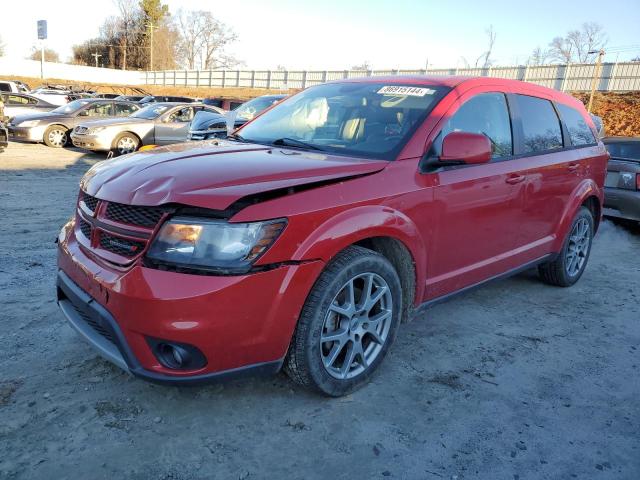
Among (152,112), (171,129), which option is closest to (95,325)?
(171,129)

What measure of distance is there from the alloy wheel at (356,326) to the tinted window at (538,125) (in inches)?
72.7

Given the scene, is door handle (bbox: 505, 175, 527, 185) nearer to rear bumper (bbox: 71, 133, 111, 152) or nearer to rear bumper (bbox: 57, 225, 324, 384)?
rear bumper (bbox: 57, 225, 324, 384)

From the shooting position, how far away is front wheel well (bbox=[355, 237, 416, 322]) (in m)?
2.95

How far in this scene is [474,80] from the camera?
3.59 meters

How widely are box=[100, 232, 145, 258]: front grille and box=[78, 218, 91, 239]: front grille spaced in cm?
19

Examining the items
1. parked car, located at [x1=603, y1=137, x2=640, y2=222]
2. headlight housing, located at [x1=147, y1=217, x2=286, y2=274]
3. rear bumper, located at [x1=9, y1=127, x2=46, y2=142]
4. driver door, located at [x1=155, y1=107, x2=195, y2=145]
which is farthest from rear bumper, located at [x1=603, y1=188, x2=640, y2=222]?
rear bumper, located at [x1=9, y1=127, x2=46, y2=142]

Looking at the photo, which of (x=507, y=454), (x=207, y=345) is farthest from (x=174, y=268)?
(x=507, y=454)

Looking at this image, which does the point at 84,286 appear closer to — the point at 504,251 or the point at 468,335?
the point at 468,335

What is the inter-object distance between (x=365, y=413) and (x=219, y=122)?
626cm

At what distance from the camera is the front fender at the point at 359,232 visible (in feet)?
8.08

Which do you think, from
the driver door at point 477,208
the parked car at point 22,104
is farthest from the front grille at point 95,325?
the parked car at point 22,104

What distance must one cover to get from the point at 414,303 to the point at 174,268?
1549mm

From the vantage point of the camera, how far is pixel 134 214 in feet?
7.89

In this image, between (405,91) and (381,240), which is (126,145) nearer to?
(405,91)
